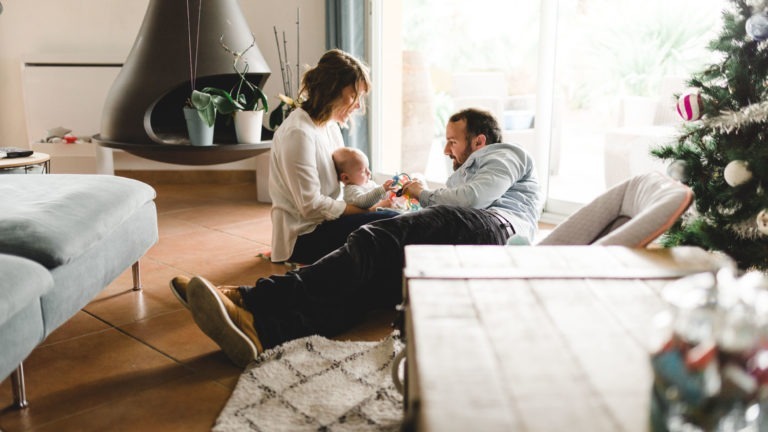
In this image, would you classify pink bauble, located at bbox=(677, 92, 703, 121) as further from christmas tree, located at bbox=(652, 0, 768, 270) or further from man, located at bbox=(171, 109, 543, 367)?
man, located at bbox=(171, 109, 543, 367)

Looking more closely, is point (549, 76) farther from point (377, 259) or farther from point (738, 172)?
point (377, 259)

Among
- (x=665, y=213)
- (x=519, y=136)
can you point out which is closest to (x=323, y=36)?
(x=519, y=136)

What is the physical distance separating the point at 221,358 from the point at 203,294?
0.29 metres

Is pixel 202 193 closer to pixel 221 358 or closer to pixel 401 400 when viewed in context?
pixel 221 358

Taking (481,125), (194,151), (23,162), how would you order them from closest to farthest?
1. (481,125)
2. (23,162)
3. (194,151)

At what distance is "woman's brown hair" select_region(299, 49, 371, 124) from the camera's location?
2803 mm

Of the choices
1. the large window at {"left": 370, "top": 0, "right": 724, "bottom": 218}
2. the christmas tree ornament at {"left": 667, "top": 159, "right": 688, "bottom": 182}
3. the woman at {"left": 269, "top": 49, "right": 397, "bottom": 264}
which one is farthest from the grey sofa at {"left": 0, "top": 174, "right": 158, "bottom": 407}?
the large window at {"left": 370, "top": 0, "right": 724, "bottom": 218}

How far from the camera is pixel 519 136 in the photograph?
4227 mm

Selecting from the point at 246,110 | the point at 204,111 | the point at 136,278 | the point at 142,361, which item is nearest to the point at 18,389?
the point at 142,361

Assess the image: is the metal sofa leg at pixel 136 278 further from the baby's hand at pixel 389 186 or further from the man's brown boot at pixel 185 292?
the baby's hand at pixel 389 186

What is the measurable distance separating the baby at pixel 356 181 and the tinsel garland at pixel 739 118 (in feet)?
3.99

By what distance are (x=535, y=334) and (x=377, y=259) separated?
3.54 feet

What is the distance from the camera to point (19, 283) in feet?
5.36

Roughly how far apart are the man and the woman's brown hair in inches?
18.6
